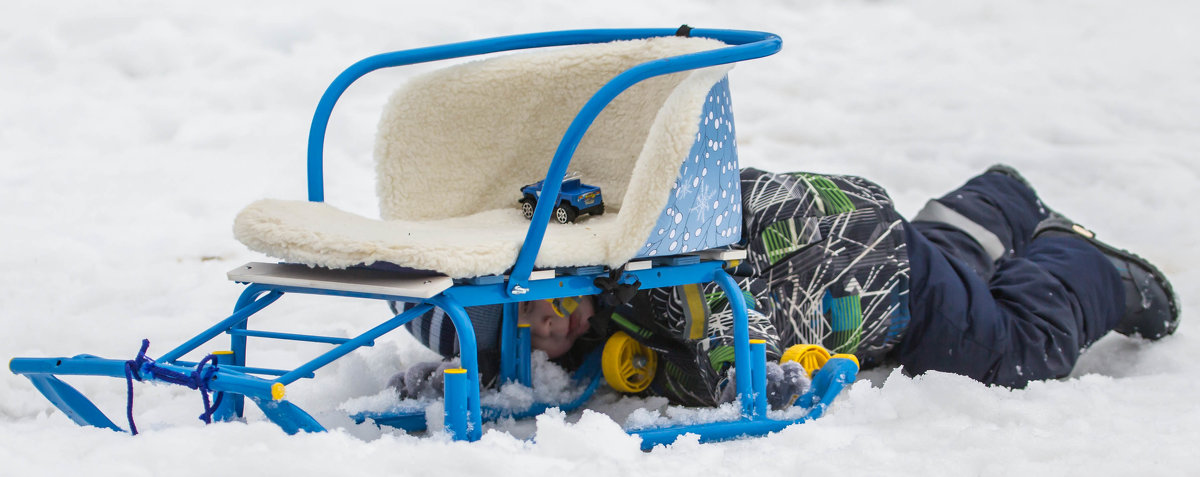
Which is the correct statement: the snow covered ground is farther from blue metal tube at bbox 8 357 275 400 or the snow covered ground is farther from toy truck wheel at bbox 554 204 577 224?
toy truck wheel at bbox 554 204 577 224

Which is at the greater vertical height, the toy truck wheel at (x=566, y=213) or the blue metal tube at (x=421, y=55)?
the blue metal tube at (x=421, y=55)

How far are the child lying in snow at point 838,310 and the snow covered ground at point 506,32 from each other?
10cm

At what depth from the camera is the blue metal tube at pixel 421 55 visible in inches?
63.8

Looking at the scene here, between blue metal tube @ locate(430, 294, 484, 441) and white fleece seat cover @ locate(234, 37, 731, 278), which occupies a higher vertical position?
white fleece seat cover @ locate(234, 37, 731, 278)

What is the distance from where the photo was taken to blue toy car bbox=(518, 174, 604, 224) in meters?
1.57

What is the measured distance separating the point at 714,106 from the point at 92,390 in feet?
3.36

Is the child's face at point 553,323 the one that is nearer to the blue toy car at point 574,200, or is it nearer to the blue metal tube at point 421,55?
the blue toy car at point 574,200

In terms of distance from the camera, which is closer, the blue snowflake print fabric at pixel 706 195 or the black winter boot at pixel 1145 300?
the blue snowflake print fabric at pixel 706 195

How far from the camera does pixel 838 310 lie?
1.66m

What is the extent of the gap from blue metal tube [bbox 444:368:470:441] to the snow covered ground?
34mm

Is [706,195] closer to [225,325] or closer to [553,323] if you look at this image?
[553,323]

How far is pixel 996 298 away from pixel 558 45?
88 centimetres

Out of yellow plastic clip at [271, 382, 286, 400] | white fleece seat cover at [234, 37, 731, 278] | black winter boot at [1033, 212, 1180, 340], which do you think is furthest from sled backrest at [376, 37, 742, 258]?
black winter boot at [1033, 212, 1180, 340]

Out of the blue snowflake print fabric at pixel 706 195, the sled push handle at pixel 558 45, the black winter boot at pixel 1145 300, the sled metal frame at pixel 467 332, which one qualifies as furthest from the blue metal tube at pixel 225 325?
the black winter boot at pixel 1145 300
